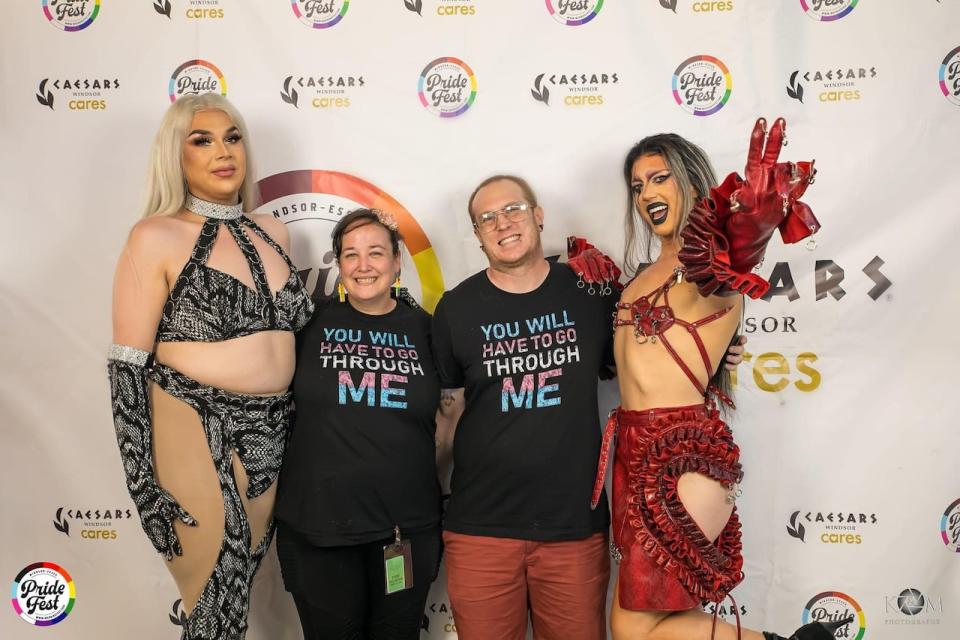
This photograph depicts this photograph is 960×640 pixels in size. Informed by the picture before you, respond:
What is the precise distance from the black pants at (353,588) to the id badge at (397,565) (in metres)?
0.03

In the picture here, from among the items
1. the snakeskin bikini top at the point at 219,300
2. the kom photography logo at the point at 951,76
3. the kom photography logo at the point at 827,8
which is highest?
the kom photography logo at the point at 827,8

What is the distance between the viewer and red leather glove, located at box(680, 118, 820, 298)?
186cm

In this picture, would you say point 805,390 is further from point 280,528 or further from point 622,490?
point 280,528

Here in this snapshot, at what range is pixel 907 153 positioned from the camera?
10.0 ft

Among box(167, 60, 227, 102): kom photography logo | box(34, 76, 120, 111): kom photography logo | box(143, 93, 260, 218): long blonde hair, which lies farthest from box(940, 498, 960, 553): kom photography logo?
box(34, 76, 120, 111): kom photography logo

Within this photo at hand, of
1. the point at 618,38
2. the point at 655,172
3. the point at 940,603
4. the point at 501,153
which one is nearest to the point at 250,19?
the point at 501,153

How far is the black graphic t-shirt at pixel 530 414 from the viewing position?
2.49 metres

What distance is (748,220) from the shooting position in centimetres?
188

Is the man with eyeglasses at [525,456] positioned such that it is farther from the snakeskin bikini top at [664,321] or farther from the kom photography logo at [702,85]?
the kom photography logo at [702,85]

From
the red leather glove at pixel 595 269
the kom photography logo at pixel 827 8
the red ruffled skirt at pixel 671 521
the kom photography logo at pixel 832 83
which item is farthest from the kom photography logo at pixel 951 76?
the red ruffled skirt at pixel 671 521

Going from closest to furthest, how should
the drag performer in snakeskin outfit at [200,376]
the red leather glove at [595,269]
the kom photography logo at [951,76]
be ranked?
the drag performer in snakeskin outfit at [200,376]
the red leather glove at [595,269]
the kom photography logo at [951,76]

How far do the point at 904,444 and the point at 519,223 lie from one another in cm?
181

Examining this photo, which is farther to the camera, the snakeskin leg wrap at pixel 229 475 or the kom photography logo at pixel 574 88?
the kom photography logo at pixel 574 88

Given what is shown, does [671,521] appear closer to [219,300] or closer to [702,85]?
[219,300]
